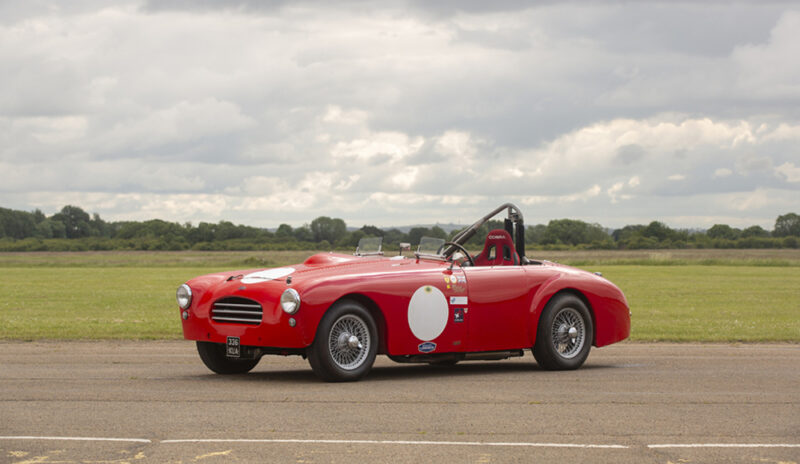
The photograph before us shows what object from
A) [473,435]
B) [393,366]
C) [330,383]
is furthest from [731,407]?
[393,366]

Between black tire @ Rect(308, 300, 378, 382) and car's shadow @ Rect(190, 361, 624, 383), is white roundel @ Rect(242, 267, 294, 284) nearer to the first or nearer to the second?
black tire @ Rect(308, 300, 378, 382)

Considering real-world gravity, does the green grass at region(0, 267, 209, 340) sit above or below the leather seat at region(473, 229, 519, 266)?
below

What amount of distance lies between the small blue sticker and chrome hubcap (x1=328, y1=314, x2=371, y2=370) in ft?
2.21

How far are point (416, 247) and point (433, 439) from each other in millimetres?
4914

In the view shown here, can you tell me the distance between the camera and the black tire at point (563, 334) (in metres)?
11.4

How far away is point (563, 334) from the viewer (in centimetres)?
1169

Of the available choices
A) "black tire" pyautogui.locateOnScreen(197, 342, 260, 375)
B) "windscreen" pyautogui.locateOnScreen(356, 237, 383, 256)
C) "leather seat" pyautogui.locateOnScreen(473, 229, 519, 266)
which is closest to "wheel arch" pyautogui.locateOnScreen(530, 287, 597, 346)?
"leather seat" pyautogui.locateOnScreen(473, 229, 519, 266)

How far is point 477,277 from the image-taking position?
1112cm

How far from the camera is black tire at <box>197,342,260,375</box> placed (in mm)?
11117

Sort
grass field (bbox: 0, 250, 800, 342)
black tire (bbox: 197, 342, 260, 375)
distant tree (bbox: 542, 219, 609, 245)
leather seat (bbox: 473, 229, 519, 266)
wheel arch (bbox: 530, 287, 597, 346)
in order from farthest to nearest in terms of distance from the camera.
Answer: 1. distant tree (bbox: 542, 219, 609, 245)
2. grass field (bbox: 0, 250, 800, 342)
3. leather seat (bbox: 473, 229, 519, 266)
4. wheel arch (bbox: 530, 287, 597, 346)
5. black tire (bbox: 197, 342, 260, 375)

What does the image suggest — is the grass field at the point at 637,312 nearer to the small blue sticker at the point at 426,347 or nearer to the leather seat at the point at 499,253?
the leather seat at the point at 499,253

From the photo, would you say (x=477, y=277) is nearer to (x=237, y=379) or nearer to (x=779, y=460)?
(x=237, y=379)

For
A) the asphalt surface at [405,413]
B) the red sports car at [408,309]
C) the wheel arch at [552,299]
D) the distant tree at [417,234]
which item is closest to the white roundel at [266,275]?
the red sports car at [408,309]

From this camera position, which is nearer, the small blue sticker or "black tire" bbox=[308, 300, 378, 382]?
"black tire" bbox=[308, 300, 378, 382]
